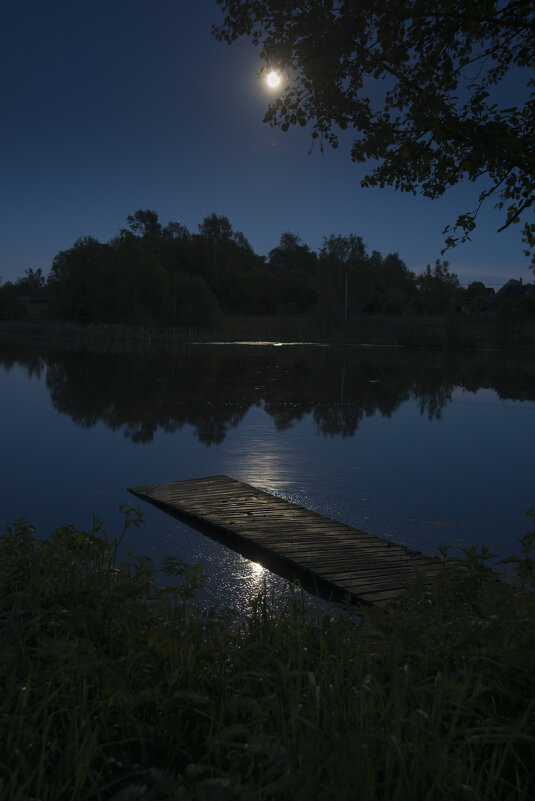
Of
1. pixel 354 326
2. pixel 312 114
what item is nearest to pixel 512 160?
pixel 312 114

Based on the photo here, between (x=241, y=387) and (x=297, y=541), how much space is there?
1502 centimetres

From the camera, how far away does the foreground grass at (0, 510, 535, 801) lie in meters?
2.20

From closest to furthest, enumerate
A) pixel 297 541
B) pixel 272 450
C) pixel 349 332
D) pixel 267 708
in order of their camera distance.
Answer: pixel 267 708 → pixel 297 541 → pixel 272 450 → pixel 349 332

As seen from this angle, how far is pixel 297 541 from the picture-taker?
6953 mm

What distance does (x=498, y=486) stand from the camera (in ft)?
33.2

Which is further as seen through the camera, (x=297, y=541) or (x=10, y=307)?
(x=10, y=307)

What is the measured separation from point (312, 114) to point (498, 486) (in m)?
6.41

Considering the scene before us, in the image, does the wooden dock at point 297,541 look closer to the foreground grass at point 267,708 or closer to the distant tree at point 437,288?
the foreground grass at point 267,708

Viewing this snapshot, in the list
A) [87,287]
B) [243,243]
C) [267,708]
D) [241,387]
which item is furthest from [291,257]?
[267,708]

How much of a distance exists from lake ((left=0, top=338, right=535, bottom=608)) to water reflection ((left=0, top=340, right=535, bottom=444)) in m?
0.12

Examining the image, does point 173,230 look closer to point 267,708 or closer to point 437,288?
point 437,288

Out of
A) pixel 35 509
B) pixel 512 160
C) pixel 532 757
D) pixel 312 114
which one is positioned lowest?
pixel 35 509

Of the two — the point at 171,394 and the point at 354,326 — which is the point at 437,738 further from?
the point at 354,326

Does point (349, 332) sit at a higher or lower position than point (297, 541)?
higher
